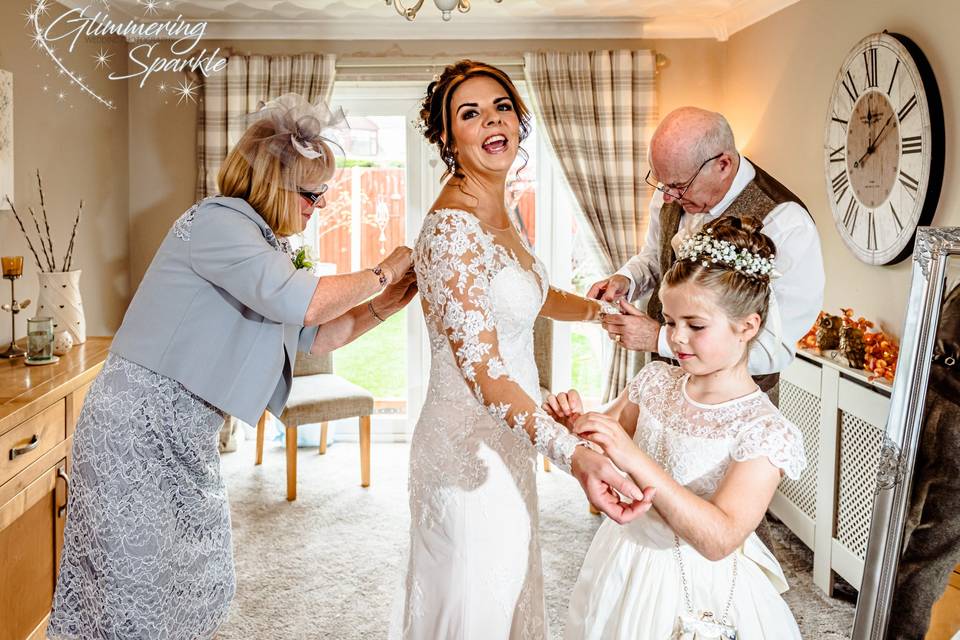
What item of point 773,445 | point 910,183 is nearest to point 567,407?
point 773,445

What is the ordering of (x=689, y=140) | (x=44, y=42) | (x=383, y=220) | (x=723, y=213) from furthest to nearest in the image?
(x=383, y=220), (x=44, y=42), (x=723, y=213), (x=689, y=140)

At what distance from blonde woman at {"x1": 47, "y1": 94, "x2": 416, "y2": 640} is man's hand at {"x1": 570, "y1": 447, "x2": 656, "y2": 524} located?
69cm

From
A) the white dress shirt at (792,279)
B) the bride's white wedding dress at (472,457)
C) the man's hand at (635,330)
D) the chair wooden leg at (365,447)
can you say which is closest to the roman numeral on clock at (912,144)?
the white dress shirt at (792,279)

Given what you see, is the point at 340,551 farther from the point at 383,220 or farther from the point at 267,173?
the point at 383,220

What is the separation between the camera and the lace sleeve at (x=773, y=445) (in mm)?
1460

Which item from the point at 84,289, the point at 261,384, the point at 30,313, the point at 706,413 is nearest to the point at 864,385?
the point at 706,413

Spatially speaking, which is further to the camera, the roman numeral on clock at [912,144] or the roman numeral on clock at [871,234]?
the roman numeral on clock at [871,234]

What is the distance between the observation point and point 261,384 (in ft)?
6.05

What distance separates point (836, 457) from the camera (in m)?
3.01

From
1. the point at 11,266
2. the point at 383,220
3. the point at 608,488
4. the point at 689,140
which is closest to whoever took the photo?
the point at 608,488

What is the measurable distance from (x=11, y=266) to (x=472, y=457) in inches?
91.4

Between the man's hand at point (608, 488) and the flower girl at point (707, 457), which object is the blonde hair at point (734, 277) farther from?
the man's hand at point (608, 488)

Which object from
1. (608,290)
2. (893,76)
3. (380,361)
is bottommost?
(380,361)

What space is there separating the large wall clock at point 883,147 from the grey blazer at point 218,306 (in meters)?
2.21
